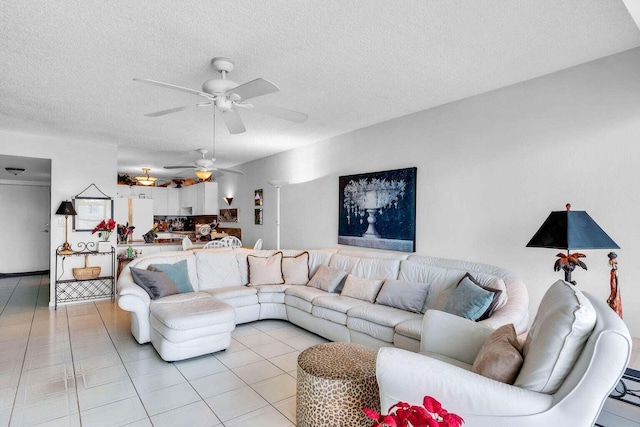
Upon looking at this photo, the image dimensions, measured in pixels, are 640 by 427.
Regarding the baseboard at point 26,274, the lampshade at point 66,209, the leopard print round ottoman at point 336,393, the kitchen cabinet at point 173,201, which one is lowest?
the baseboard at point 26,274

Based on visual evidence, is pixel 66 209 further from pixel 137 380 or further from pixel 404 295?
pixel 404 295

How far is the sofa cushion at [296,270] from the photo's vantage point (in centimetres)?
468

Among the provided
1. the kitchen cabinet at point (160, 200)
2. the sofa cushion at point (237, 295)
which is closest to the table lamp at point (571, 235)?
the sofa cushion at point (237, 295)

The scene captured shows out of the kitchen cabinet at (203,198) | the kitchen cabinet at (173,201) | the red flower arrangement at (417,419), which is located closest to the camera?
the red flower arrangement at (417,419)

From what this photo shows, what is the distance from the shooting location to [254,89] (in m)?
2.28

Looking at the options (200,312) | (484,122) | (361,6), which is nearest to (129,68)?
(361,6)

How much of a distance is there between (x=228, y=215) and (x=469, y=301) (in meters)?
6.39

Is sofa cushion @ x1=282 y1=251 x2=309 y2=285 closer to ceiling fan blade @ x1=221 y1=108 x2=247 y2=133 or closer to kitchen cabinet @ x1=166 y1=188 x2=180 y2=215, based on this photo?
ceiling fan blade @ x1=221 y1=108 x2=247 y2=133

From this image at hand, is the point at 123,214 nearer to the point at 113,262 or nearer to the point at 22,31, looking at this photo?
the point at 113,262

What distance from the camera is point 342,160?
5.01m

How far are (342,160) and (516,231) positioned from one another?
2.56 metres

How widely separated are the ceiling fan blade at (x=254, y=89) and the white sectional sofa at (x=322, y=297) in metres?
2.07

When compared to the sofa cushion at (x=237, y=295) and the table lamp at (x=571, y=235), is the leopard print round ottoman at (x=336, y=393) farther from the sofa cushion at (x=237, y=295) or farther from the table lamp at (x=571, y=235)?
the sofa cushion at (x=237, y=295)

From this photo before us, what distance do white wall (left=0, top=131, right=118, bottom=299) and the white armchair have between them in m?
5.51
